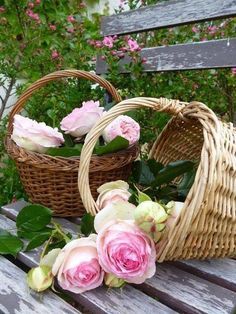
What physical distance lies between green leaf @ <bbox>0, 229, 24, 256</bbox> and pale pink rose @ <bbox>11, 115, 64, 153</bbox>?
217 mm

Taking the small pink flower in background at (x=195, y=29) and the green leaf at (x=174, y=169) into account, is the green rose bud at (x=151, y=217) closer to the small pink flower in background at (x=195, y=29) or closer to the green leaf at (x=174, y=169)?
the green leaf at (x=174, y=169)

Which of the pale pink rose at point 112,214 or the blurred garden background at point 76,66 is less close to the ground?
the blurred garden background at point 76,66

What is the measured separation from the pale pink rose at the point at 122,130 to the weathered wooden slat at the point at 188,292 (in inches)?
13.9

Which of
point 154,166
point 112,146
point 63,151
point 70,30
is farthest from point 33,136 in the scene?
point 70,30

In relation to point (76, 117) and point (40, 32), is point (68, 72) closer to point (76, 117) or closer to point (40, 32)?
point (76, 117)

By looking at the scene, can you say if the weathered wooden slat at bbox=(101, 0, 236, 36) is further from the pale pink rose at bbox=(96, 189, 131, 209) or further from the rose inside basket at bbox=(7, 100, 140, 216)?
the pale pink rose at bbox=(96, 189, 131, 209)

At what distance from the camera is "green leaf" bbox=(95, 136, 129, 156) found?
929 millimetres

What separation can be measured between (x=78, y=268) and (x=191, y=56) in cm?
94

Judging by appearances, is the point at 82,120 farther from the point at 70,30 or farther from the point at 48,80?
the point at 70,30

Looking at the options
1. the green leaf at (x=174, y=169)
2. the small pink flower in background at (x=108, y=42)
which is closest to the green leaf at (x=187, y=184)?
the green leaf at (x=174, y=169)

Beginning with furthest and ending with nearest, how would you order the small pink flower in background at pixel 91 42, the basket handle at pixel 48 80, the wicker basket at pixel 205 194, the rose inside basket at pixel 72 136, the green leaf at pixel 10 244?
the small pink flower in background at pixel 91 42 < the basket handle at pixel 48 80 < the rose inside basket at pixel 72 136 < the green leaf at pixel 10 244 < the wicker basket at pixel 205 194

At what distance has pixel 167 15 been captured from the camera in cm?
140

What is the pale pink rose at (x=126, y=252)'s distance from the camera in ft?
2.11

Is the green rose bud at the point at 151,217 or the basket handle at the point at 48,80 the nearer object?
the green rose bud at the point at 151,217
